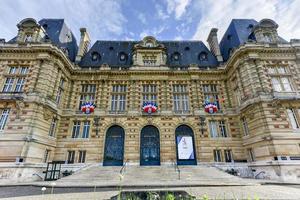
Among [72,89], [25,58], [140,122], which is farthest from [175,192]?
[25,58]

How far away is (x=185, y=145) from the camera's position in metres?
18.8

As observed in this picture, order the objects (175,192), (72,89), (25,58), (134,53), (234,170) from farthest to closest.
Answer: (134,53), (72,89), (25,58), (234,170), (175,192)

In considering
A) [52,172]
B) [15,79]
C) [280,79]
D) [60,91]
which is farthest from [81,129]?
[280,79]

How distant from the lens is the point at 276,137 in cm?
1463

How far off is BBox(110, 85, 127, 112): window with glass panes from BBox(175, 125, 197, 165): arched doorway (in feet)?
25.2

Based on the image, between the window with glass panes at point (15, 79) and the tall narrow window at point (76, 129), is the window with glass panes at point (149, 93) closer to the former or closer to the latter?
the tall narrow window at point (76, 129)

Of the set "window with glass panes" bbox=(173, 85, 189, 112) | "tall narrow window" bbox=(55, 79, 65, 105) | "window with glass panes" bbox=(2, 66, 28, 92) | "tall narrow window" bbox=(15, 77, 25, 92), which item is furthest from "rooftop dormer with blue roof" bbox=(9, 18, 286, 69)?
"tall narrow window" bbox=(15, 77, 25, 92)

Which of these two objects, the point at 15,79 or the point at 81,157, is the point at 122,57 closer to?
the point at 15,79

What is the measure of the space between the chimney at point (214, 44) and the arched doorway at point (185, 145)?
1185cm

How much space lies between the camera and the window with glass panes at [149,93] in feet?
69.1

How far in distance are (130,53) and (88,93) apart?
9173 millimetres

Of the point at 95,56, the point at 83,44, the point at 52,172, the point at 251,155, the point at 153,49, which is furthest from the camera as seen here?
the point at 83,44

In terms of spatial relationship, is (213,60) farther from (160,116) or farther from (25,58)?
(25,58)

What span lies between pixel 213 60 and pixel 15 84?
25286 millimetres
